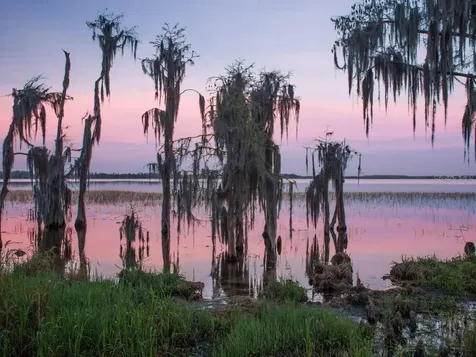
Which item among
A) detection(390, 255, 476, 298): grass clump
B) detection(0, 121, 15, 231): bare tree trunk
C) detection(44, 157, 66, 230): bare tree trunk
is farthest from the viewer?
detection(44, 157, 66, 230): bare tree trunk

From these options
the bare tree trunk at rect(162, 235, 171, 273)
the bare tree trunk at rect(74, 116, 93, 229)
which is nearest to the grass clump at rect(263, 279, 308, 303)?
the bare tree trunk at rect(162, 235, 171, 273)


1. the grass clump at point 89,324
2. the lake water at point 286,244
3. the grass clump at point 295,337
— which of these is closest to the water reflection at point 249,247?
the lake water at point 286,244

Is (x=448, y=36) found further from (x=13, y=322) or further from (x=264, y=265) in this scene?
(x=13, y=322)

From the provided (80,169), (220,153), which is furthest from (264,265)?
(80,169)

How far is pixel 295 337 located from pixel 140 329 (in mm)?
1851

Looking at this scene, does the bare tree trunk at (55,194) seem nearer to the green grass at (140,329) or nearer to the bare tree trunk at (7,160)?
the bare tree trunk at (7,160)

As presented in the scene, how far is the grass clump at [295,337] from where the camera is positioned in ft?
16.4

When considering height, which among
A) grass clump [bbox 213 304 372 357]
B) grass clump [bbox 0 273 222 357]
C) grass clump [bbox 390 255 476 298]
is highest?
grass clump [bbox 0 273 222 357]

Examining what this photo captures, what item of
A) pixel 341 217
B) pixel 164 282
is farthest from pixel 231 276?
pixel 341 217

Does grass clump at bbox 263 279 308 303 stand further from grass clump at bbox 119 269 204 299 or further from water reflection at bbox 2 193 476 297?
grass clump at bbox 119 269 204 299

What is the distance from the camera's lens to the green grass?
4844 millimetres

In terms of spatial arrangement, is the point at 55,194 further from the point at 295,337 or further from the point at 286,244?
the point at 295,337

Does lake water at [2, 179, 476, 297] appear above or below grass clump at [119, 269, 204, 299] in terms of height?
below

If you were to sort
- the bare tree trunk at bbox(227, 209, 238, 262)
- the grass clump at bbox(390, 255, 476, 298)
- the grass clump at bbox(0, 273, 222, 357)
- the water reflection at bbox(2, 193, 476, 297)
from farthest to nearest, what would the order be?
the bare tree trunk at bbox(227, 209, 238, 262), the water reflection at bbox(2, 193, 476, 297), the grass clump at bbox(390, 255, 476, 298), the grass clump at bbox(0, 273, 222, 357)
